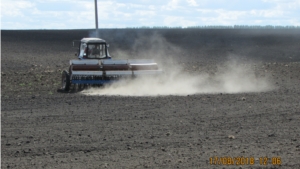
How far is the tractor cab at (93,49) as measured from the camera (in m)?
20.3

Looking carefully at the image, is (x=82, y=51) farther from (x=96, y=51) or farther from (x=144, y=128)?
(x=144, y=128)

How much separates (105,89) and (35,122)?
6.37 m

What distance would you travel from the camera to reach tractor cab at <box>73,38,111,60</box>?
20344 millimetres

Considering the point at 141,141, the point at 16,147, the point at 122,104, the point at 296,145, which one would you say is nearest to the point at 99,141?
the point at 141,141

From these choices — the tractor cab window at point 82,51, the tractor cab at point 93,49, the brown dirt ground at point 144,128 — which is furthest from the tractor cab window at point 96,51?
the brown dirt ground at point 144,128

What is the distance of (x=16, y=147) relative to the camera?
31.3 ft

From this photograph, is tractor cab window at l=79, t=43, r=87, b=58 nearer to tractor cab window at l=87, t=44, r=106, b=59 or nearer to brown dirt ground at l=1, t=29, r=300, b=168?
tractor cab window at l=87, t=44, r=106, b=59

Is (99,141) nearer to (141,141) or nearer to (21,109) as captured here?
(141,141)
